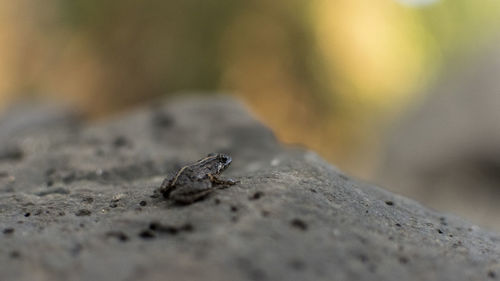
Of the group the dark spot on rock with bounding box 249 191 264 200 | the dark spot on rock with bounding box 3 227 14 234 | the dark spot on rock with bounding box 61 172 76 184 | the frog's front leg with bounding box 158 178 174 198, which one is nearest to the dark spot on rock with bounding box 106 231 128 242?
the frog's front leg with bounding box 158 178 174 198

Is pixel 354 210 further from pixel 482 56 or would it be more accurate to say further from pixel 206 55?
pixel 206 55

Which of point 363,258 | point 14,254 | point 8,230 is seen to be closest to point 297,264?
point 363,258

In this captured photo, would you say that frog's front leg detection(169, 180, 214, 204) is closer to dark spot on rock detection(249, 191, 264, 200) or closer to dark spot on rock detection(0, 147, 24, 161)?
dark spot on rock detection(249, 191, 264, 200)

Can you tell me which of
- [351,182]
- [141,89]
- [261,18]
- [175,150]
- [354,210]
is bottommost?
[354,210]

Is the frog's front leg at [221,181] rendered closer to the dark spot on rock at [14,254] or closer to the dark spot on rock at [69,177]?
the dark spot on rock at [14,254]

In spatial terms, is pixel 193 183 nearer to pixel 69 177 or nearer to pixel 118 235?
pixel 118 235

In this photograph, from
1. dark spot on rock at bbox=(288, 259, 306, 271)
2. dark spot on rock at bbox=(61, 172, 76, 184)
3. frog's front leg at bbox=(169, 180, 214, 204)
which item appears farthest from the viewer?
dark spot on rock at bbox=(61, 172, 76, 184)

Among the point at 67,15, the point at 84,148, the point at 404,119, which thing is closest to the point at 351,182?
the point at 84,148
